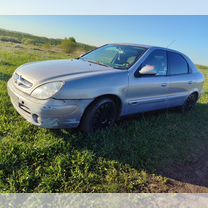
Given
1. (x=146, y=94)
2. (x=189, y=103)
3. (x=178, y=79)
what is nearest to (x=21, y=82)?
(x=146, y=94)

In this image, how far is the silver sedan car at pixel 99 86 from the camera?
3.23 m

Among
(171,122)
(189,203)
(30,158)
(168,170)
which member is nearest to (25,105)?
(30,158)

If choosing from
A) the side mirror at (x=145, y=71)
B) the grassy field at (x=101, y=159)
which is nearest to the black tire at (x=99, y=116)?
the grassy field at (x=101, y=159)

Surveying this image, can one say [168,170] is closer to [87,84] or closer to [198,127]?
[87,84]

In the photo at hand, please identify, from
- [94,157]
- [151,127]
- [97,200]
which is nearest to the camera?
[97,200]

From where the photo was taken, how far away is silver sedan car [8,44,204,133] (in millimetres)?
3229

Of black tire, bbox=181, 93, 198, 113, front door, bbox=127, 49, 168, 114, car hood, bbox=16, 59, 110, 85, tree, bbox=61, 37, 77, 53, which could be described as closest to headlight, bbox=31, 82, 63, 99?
car hood, bbox=16, 59, 110, 85

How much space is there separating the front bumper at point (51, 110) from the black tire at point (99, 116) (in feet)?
0.51

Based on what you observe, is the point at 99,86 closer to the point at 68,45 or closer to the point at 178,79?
the point at 178,79

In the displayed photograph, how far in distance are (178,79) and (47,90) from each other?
3.16 metres

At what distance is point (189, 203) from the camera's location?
8.83 ft

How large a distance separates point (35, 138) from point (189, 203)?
222 cm

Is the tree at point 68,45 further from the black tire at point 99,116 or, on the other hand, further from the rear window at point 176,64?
the black tire at point 99,116

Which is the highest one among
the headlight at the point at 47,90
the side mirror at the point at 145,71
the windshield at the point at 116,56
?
the windshield at the point at 116,56
